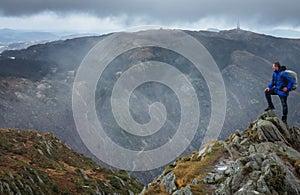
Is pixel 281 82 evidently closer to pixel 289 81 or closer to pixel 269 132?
pixel 289 81

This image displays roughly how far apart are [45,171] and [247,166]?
46074mm

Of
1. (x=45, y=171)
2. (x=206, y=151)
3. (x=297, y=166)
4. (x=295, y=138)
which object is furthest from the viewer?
(x=45, y=171)

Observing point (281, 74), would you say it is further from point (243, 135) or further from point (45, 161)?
point (45, 161)

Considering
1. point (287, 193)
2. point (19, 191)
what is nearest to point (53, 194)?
point (19, 191)

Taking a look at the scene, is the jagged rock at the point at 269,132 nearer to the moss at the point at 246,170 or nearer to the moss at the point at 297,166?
the moss at the point at 297,166

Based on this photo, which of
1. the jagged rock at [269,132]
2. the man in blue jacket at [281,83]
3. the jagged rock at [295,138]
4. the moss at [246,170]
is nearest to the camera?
the moss at [246,170]

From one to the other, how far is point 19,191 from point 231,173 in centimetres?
3710

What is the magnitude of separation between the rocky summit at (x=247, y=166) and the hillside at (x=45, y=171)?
29950mm

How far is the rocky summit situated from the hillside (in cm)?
2995

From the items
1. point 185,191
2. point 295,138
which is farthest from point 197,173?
point 295,138

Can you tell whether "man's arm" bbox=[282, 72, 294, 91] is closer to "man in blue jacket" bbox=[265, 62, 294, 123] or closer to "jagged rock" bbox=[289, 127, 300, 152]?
"man in blue jacket" bbox=[265, 62, 294, 123]

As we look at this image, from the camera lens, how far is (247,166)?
18.8m

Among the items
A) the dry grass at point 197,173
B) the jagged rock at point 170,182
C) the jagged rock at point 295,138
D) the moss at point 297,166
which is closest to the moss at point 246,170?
the dry grass at point 197,173

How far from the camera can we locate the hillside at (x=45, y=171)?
4841 centimetres
